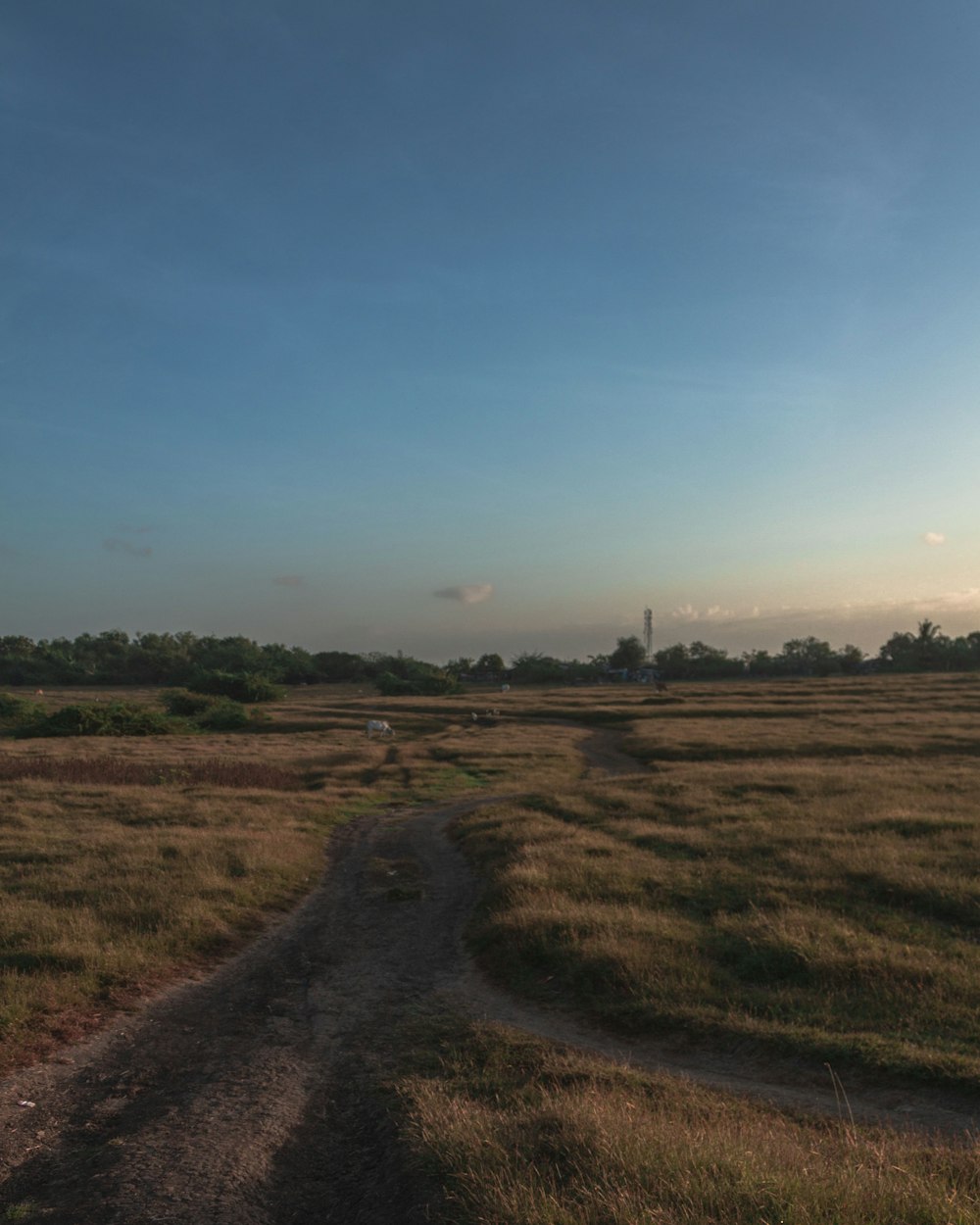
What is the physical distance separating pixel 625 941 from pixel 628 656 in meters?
152

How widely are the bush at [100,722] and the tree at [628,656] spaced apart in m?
114

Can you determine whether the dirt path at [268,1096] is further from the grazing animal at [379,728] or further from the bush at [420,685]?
the bush at [420,685]

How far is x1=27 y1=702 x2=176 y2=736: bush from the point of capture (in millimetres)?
53688

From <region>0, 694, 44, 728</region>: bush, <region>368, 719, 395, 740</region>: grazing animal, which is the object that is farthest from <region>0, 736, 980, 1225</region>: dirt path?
<region>0, 694, 44, 728</region>: bush

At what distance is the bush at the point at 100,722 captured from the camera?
5369 cm

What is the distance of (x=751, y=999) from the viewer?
10.3 m

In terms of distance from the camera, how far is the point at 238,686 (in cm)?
9106

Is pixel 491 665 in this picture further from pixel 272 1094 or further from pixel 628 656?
pixel 272 1094

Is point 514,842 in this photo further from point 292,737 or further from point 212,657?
point 212,657

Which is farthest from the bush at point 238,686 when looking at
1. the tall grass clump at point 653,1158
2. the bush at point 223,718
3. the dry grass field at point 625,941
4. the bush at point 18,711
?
the tall grass clump at point 653,1158

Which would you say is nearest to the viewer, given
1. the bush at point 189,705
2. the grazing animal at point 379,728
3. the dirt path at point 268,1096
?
the dirt path at point 268,1096

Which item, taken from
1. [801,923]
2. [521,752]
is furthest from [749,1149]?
[521,752]

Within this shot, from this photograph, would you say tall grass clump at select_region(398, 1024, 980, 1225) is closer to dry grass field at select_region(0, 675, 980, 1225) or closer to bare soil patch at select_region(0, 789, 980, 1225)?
dry grass field at select_region(0, 675, 980, 1225)

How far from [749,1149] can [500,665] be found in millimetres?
146737
